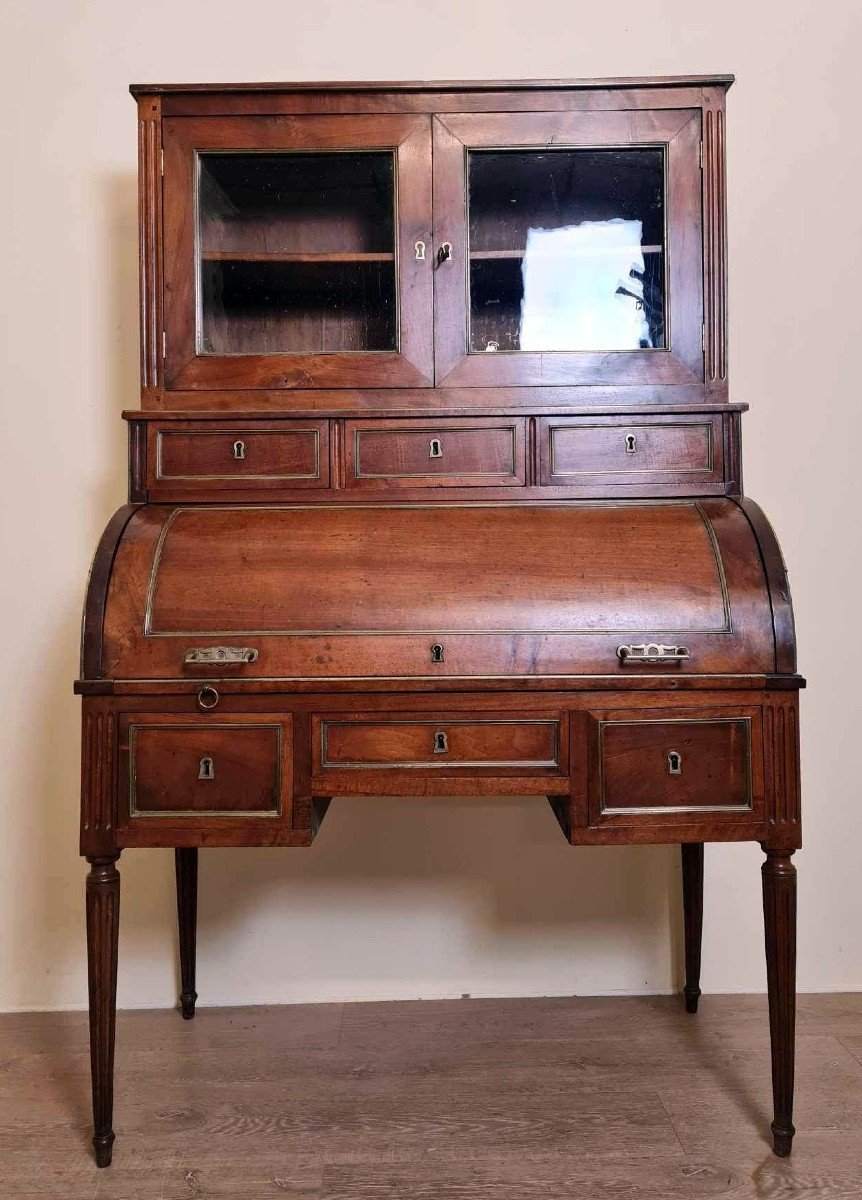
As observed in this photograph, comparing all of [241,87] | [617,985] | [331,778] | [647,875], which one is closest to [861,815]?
[647,875]

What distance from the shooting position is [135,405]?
283 centimetres

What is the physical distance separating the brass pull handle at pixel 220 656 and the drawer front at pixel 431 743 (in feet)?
0.68

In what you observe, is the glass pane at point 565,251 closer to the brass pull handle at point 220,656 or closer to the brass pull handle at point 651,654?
the brass pull handle at point 651,654

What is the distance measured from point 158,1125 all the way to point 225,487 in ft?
4.87

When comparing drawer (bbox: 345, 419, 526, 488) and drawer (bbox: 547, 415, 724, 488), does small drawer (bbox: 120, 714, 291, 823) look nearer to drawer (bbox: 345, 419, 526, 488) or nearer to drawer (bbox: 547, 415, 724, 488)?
drawer (bbox: 345, 419, 526, 488)

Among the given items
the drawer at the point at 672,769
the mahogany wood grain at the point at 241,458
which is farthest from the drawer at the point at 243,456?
the drawer at the point at 672,769

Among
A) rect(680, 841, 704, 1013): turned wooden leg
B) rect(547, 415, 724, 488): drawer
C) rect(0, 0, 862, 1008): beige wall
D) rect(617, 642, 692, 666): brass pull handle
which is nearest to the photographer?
rect(617, 642, 692, 666): brass pull handle

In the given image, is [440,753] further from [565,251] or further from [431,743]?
[565,251]

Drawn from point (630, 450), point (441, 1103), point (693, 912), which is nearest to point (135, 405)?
point (630, 450)

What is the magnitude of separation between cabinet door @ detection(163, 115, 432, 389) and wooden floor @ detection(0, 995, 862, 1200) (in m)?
1.72

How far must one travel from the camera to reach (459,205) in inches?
89.5

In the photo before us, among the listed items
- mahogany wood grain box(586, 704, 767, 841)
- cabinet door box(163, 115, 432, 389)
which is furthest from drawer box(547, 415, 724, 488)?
mahogany wood grain box(586, 704, 767, 841)

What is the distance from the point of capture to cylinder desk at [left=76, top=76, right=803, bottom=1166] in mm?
1920

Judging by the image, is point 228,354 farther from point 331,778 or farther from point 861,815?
point 861,815
